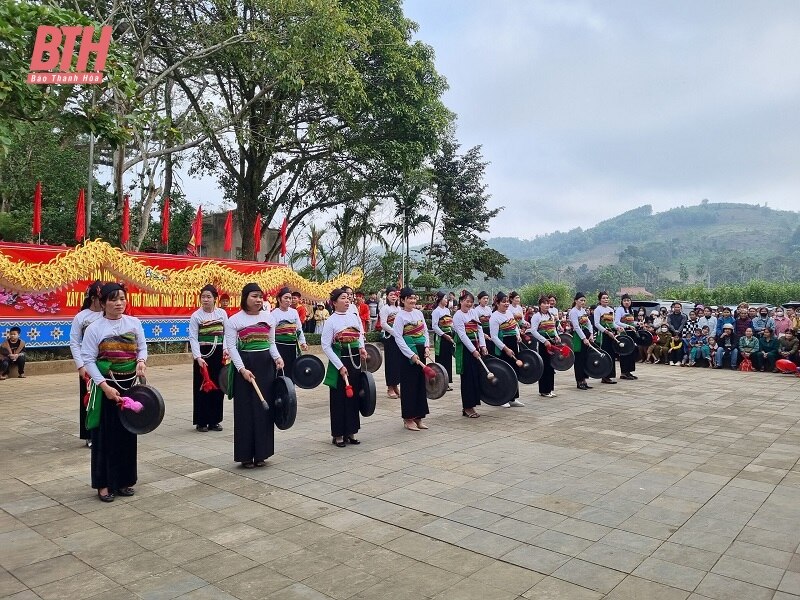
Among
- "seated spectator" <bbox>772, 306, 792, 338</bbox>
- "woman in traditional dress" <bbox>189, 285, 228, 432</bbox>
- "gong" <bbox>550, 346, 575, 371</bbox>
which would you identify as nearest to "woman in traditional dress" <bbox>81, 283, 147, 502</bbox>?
"woman in traditional dress" <bbox>189, 285, 228, 432</bbox>

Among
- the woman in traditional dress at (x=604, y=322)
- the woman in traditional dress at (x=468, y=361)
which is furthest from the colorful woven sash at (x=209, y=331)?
the woman in traditional dress at (x=604, y=322)

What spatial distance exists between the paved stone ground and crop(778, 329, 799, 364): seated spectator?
6429mm

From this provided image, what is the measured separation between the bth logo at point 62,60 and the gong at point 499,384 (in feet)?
17.6

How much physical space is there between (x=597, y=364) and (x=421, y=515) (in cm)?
666

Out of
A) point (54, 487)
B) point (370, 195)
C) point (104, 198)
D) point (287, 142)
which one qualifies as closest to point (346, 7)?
point (287, 142)

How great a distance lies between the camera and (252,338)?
5.24 m

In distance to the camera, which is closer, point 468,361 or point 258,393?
point 258,393

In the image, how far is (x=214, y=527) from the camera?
3.79 m

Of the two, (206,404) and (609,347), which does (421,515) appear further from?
(609,347)

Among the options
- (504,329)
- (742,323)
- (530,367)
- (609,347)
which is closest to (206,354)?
(504,329)

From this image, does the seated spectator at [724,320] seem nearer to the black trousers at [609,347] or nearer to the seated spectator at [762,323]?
the seated spectator at [762,323]

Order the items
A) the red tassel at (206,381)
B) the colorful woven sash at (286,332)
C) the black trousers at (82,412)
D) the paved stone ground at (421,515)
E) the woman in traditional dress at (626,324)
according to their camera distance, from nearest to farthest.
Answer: the paved stone ground at (421,515) → the black trousers at (82,412) → the red tassel at (206,381) → the colorful woven sash at (286,332) → the woman in traditional dress at (626,324)

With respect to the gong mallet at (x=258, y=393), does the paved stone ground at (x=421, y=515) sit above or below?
below

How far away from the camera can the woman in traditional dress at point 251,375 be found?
5.13 m
